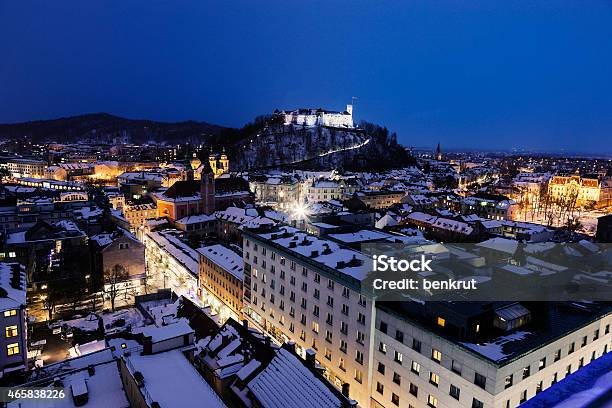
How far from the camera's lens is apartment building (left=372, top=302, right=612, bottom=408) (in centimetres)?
1994

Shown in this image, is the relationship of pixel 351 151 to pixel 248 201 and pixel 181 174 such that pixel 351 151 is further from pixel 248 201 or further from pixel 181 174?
pixel 248 201

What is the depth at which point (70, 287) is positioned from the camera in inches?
1852

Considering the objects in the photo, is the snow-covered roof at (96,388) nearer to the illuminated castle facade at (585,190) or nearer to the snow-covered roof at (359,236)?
the snow-covered roof at (359,236)

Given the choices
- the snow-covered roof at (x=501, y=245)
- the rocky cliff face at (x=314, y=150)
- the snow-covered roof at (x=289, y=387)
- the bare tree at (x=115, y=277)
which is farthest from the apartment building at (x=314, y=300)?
the rocky cliff face at (x=314, y=150)

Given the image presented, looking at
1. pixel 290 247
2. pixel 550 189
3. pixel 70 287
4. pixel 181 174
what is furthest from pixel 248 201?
pixel 550 189

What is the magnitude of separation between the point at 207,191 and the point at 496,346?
72.6 metres

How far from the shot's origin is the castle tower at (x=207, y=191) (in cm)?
8481

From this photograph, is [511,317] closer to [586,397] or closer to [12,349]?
[586,397]

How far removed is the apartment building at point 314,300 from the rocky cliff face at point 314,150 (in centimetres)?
12846

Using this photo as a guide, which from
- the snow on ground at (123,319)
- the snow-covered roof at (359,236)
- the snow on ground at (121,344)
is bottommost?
the snow on ground at (123,319)

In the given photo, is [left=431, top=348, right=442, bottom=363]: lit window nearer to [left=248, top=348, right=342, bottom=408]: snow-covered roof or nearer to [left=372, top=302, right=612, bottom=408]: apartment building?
[left=372, top=302, right=612, bottom=408]: apartment building

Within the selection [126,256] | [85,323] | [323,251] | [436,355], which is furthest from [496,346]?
[126,256]

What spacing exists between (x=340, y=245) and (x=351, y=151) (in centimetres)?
14801

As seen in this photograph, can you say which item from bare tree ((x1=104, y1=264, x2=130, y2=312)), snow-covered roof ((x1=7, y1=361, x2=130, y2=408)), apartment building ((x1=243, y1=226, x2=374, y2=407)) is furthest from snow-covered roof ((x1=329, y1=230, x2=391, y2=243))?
bare tree ((x1=104, y1=264, x2=130, y2=312))
